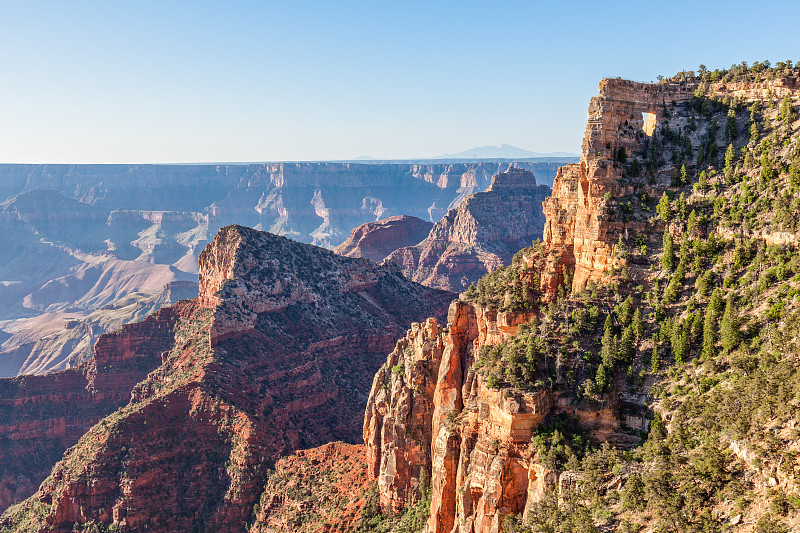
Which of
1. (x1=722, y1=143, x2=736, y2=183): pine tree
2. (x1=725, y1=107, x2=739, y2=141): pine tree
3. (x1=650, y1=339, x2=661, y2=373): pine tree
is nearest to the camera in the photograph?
(x1=650, y1=339, x2=661, y2=373): pine tree

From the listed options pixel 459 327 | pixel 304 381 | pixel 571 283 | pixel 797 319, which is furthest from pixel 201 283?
pixel 797 319

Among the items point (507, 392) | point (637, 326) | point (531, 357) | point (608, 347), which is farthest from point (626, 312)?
point (507, 392)

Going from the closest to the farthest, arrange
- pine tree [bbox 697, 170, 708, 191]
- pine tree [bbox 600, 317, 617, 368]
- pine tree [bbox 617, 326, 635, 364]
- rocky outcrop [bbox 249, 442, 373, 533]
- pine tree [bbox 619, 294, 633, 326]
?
pine tree [bbox 600, 317, 617, 368], pine tree [bbox 617, 326, 635, 364], pine tree [bbox 619, 294, 633, 326], pine tree [bbox 697, 170, 708, 191], rocky outcrop [bbox 249, 442, 373, 533]

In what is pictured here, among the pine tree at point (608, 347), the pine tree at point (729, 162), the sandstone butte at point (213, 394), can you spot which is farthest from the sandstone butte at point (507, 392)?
the sandstone butte at point (213, 394)

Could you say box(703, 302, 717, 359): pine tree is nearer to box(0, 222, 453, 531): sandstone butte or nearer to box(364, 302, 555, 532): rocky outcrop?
box(364, 302, 555, 532): rocky outcrop

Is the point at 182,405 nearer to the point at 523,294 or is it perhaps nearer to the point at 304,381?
the point at 304,381

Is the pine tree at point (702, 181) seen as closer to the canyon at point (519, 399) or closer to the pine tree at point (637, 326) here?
the canyon at point (519, 399)

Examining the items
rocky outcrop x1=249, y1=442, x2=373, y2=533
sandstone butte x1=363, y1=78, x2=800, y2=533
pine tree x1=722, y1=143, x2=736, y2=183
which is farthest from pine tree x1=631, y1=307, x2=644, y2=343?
rocky outcrop x1=249, y1=442, x2=373, y2=533

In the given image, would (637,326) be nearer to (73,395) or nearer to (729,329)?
(729,329)
